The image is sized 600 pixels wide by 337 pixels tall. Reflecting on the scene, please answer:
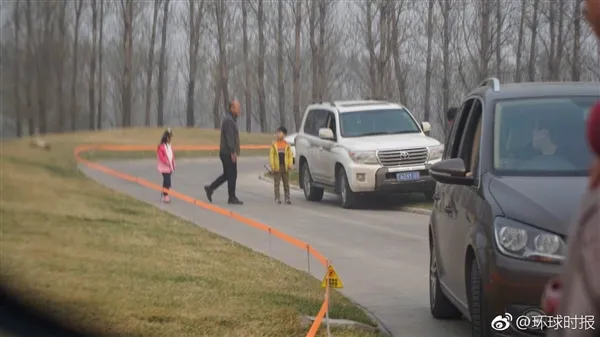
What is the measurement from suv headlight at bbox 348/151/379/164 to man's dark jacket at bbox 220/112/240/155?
8.09 ft

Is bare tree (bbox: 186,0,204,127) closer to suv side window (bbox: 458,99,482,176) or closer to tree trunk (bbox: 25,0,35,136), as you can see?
tree trunk (bbox: 25,0,35,136)

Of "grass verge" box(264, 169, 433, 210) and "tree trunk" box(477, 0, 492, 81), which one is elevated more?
"tree trunk" box(477, 0, 492, 81)

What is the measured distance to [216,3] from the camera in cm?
6588

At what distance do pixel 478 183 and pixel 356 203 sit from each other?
42.7 feet

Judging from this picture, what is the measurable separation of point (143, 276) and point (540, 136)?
434 cm

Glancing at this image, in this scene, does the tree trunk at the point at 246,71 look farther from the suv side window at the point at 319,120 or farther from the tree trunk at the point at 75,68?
the suv side window at the point at 319,120

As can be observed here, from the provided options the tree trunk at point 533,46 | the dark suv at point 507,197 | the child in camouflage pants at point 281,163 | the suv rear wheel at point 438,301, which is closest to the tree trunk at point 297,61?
the tree trunk at point 533,46

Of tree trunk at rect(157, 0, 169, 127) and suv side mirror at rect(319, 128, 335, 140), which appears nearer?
suv side mirror at rect(319, 128, 335, 140)

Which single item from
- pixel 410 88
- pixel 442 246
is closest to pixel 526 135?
pixel 442 246

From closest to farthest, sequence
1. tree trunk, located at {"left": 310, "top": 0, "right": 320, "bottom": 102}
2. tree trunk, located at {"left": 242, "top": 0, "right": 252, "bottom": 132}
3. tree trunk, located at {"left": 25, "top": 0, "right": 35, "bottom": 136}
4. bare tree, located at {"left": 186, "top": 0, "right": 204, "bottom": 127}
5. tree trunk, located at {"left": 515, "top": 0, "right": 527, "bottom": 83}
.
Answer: tree trunk, located at {"left": 25, "top": 0, "right": 35, "bottom": 136}
tree trunk, located at {"left": 515, "top": 0, "right": 527, "bottom": 83}
tree trunk, located at {"left": 310, "top": 0, "right": 320, "bottom": 102}
bare tree, located at {"left": 186, "top": 0, "right": 204, "bottom": 127}
tree trunk, located at {"left": 242, "top": 0, "right": 252, "bottom": 132}

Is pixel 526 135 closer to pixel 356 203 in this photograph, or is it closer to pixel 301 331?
pixel 301 331

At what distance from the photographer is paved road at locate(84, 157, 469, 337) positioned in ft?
28.3

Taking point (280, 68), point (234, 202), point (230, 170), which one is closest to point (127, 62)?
point (280, 68)

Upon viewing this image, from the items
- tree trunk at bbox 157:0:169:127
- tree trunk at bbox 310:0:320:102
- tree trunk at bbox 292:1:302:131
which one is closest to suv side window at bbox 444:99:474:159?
tree trunk at bbox 310:0:320:102
